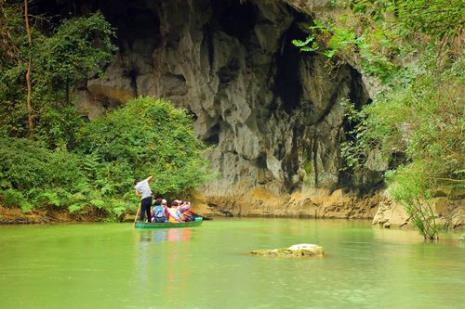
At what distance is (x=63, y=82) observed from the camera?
82.9 feet

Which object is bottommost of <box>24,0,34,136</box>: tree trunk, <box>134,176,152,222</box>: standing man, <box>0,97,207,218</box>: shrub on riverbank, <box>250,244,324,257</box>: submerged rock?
<box>250,244,324,257</box>: submerged rock

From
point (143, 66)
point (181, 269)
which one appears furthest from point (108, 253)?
point (143, 66)

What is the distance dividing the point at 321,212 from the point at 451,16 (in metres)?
24.7

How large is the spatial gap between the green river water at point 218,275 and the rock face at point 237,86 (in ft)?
55.5

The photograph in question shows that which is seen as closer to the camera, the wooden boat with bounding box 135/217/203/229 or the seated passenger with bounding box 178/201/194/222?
the wooden boat with bounding box 135/217/203/229

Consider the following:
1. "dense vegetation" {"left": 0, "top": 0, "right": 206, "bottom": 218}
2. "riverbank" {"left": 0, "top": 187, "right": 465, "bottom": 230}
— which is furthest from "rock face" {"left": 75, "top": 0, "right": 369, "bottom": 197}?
"dense vegetation" {"left": 0, "top": 0, "right": 206, "bottom": 218}

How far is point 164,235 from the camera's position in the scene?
1538 centimetres

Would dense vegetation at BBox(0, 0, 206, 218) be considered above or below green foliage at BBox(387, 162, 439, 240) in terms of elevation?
above

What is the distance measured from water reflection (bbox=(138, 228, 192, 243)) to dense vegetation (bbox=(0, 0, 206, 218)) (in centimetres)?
496

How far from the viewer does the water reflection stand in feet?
46.1

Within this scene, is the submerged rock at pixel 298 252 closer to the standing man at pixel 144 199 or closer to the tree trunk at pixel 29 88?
the standing man at pixel 144 199

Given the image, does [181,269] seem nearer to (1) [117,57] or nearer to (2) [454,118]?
(2) [454,118]

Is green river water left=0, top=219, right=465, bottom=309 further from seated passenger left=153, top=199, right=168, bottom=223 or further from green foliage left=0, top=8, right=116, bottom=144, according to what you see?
green foliage left=0, top=8, right=116, bottom=144

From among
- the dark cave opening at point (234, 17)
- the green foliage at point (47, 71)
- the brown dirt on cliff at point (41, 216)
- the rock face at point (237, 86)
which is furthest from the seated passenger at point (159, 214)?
the dark cave opening at point (234, 17)
